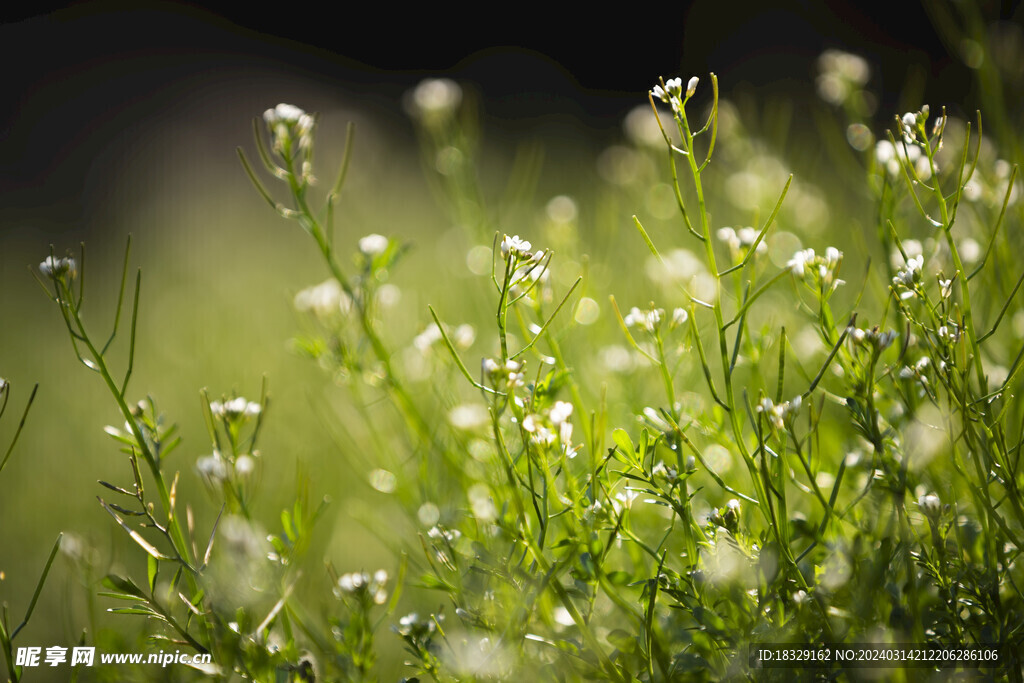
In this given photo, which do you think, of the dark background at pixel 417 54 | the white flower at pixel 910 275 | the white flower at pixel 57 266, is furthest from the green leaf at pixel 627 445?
the dark background at pixel 417 54

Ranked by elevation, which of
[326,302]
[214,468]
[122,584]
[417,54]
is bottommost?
[122,584]

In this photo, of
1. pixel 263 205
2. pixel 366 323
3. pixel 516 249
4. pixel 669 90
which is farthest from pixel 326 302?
pixel 263 205

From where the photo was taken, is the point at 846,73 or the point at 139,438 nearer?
the point at 139,438

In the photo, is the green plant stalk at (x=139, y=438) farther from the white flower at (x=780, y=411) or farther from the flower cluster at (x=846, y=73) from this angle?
the flower cluster at (x=846, y=73)

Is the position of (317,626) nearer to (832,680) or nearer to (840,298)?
(832,680)

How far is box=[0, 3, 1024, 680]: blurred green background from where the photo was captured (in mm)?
1467

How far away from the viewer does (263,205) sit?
10.9 feet

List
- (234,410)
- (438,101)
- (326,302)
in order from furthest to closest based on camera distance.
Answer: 1. (438,101)
2. (326,302)
3. (234,410)

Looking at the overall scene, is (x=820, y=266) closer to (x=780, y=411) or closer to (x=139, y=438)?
(x=780, y=411)

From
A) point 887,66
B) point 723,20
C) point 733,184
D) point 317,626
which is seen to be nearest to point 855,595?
point 317,626

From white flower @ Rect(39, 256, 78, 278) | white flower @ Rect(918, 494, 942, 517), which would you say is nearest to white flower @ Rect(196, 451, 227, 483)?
white flower @ Rect(39, 256, 78, 278)

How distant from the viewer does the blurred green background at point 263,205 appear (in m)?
1.47

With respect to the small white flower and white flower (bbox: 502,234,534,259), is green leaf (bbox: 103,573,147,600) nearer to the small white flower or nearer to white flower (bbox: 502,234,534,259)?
the small white flower

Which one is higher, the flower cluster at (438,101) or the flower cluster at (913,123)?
the flower cluster at (438,101)
